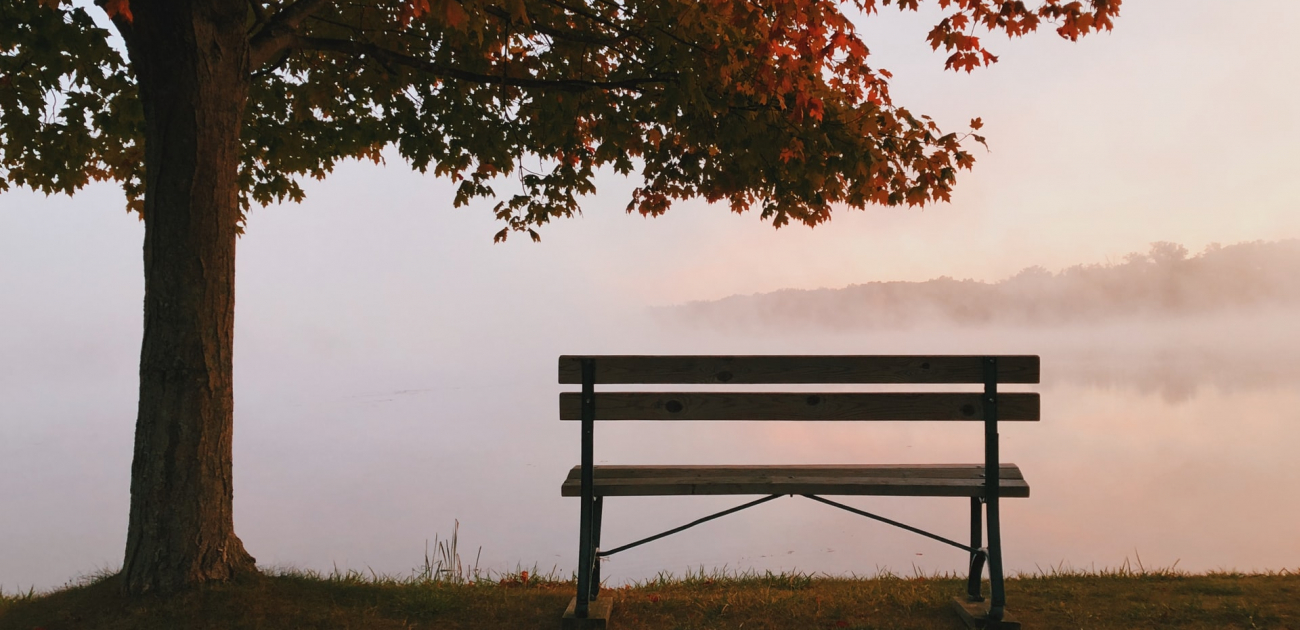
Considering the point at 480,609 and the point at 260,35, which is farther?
the point at 260,35

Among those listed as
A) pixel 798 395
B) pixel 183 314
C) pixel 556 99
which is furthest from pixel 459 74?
pixel 798 395

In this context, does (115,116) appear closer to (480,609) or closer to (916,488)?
(480,609)

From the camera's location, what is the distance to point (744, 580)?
565cm

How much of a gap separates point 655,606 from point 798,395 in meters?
1.54

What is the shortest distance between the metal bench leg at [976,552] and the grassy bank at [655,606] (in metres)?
0.17

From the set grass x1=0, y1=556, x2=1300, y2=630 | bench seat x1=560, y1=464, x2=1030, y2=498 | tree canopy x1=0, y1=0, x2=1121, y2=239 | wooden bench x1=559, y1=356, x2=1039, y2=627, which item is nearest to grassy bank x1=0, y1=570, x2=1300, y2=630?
grass x1=0, y1=556, x2=1300, y2=630

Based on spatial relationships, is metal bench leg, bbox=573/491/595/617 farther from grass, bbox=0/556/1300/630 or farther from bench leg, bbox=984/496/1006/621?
bench leg, bbox=984/496/1006/621

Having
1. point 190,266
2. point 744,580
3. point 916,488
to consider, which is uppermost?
point 190,266

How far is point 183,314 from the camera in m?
4.65

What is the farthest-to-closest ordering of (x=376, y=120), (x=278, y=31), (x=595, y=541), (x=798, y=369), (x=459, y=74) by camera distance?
(x=376, y=120) < (x=459, y=74) < (x=278, y=31) < (x=595, y=541) < (x=798, y=369)

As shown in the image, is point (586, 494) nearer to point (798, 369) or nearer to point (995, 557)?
point (798, 369)

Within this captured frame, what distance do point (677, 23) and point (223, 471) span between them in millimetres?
4130

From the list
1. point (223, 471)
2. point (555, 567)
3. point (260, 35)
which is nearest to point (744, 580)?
point (555, 567)

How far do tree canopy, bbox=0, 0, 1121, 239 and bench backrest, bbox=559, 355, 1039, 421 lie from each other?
213 centimetres
